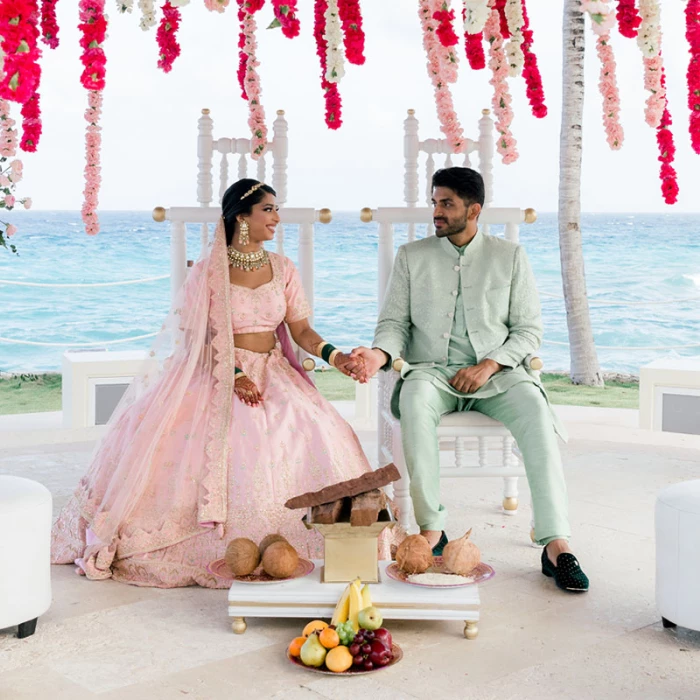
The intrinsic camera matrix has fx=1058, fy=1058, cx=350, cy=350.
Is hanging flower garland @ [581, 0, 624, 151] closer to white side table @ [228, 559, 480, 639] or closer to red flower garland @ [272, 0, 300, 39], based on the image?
red flower garland @ [272, 0, 300, 39]

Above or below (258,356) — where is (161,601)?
below

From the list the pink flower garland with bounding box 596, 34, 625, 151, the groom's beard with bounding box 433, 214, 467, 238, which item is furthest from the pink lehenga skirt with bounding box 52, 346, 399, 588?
the pink flower garland with bounding box 596, 34, 625, 151

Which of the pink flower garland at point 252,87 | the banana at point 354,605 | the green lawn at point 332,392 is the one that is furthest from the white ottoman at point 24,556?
the green lawn at point 332,392

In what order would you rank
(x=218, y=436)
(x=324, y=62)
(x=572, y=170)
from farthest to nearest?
(x=572, y=170) → (x=324, y=62) → (x=218, y=436)

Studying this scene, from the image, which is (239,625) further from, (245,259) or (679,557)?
(245,259)

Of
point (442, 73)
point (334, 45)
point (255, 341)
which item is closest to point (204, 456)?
point (255, 341)

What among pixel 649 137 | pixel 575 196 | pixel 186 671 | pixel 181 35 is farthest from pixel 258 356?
pixel 649 137

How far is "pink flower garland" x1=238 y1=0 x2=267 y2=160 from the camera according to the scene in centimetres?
456

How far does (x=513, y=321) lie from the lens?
4062 millimetres

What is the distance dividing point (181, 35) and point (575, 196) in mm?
12700

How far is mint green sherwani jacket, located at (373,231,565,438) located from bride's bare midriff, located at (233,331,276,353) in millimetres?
406

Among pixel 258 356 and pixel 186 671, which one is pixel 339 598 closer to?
pixel 186 671

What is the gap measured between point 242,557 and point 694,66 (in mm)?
2675

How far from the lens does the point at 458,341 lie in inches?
159
